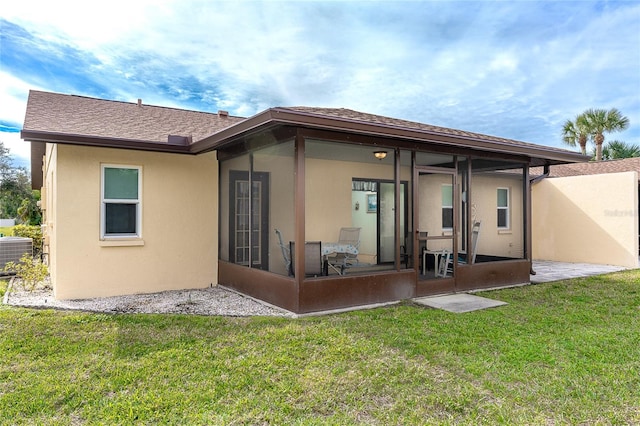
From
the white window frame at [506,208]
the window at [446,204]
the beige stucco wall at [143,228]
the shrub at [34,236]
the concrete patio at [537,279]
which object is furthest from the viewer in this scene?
the white window frame at [506,208]

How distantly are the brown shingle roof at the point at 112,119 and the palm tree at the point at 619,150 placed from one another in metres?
24.0

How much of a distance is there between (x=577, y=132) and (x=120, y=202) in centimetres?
2819

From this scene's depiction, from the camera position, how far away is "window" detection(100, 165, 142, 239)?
6.91 m

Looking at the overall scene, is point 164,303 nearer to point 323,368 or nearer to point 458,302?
point 323,368

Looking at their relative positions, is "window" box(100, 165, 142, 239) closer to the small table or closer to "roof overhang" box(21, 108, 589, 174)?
"roof overhang" box(21, 108, 589, 174)

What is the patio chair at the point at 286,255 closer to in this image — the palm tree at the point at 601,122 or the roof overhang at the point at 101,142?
the roof overhang at the point at 101,142

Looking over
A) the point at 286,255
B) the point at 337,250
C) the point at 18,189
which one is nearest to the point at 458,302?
the point at 337,250

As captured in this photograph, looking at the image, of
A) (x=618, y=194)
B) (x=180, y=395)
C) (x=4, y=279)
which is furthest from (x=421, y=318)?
(x=618, y=194)

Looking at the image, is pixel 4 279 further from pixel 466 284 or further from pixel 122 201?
pixel 466 284

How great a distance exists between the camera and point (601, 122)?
25016 mm

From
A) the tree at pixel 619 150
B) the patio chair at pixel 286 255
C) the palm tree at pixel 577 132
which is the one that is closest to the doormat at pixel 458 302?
the patio chair at pixel 286 255

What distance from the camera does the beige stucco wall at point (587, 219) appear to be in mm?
11109

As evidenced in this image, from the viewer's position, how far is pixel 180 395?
3100mm

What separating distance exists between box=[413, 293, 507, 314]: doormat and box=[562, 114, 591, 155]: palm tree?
24274 millimetres
